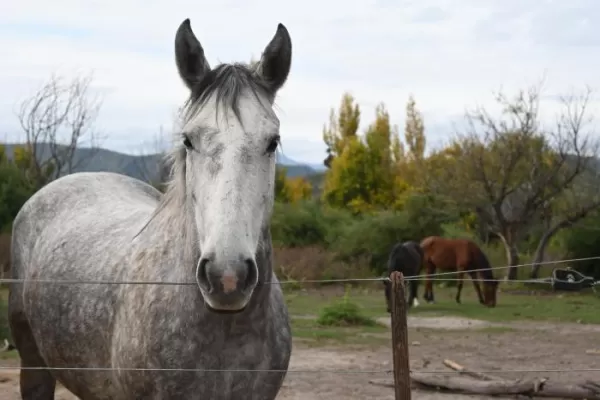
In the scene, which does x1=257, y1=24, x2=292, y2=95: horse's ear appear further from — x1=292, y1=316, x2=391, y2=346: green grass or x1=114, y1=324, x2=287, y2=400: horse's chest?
x1=292, y1=316, x2=391, y2=346: green grass

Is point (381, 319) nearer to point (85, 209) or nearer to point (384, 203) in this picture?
point (85, 209)

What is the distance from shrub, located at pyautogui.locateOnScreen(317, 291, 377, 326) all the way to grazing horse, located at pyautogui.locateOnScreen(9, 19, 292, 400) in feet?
31.4

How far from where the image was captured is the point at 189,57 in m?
3.28

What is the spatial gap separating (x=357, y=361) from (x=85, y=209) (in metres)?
5.74

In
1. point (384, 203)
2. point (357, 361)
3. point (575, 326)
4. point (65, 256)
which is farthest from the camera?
point (384, 203)

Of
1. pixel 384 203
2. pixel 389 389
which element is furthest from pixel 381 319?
pixel 384 203

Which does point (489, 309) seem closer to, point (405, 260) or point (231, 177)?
point (405, 260)

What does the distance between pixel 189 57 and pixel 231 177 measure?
1.94ft

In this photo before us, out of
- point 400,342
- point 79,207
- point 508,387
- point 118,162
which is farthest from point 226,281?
point 118,162

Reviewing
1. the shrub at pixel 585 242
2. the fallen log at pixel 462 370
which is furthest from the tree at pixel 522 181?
the fallen log at pixel 462 370

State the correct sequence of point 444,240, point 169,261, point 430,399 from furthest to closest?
point 444,240, point 430,399, point 169,261

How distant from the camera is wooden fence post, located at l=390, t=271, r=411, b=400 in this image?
390cm

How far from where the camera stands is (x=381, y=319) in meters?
14.8

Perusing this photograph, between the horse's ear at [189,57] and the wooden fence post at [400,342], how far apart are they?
137 cm
